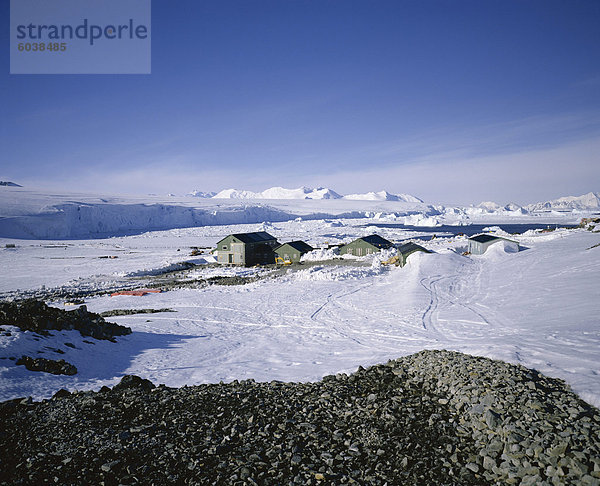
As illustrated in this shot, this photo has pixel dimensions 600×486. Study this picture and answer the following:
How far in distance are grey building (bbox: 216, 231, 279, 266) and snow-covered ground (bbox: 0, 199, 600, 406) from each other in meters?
11.7

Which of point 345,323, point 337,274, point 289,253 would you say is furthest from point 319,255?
point 345,323

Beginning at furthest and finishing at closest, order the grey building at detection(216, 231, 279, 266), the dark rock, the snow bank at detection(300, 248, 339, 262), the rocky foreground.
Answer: the snow bank at detection(300, 248, 339, 262)
the grey building at detection(216, 231, 279, 266)
the dark rock
the rocky foreground

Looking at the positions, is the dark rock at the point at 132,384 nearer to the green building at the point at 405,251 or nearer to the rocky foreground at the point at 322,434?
the rocky foreground at the point at 322,434

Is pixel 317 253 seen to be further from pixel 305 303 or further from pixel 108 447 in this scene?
pixel 108 447

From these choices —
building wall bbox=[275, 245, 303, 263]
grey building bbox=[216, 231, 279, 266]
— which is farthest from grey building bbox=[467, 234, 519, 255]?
grey building bbox=[216, 231, 279, 266]

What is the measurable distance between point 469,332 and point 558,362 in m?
6.44

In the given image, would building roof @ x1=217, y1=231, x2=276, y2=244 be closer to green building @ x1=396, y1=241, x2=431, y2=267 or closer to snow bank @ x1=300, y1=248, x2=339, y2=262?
snow bank @ x1=300, y1=248, x2=339, y2=262

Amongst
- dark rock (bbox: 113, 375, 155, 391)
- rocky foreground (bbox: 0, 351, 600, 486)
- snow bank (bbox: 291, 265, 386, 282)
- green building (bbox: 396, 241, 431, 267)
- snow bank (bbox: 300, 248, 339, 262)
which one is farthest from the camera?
snow bank (bbox: 300, 248, 339, 262)

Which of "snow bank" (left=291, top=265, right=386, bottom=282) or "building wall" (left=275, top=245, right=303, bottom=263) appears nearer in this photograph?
"snow bank" (left=291, top=265, right=386, bottom=282)

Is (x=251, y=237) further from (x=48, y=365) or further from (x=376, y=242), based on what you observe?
(x=48, y=365)

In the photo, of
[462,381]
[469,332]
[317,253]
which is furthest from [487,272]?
[462,381]

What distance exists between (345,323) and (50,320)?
39.5 feet

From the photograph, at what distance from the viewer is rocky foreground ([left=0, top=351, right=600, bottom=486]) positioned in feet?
14.6

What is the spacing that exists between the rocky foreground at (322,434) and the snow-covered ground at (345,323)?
132cm
